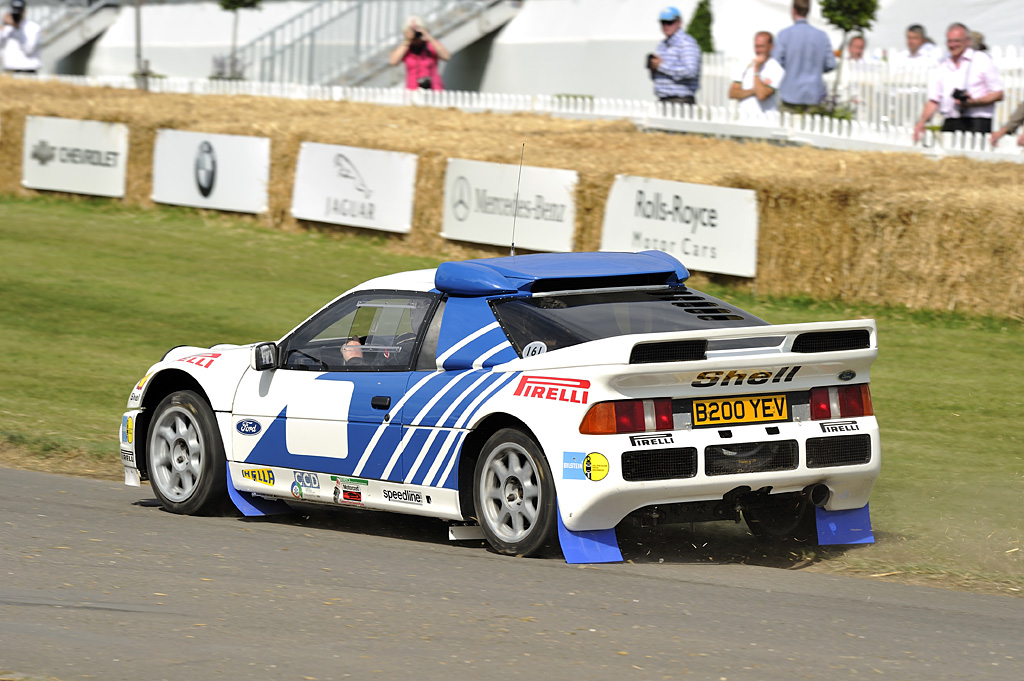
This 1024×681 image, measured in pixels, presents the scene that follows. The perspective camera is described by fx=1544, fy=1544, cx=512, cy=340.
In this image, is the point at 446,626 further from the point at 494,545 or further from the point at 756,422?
the point at 756,422

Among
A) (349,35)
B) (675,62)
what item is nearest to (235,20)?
(349,35)

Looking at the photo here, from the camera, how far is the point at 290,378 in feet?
26.7

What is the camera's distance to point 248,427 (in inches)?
325

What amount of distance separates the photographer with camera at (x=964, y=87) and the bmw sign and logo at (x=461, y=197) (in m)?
5.61

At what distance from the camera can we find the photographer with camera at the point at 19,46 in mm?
31250

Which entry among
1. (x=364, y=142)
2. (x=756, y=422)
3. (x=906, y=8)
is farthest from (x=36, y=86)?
(x=756, y=422)

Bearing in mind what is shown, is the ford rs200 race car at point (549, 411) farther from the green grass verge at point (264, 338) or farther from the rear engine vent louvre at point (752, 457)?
the green grass verge at point (264, 338)

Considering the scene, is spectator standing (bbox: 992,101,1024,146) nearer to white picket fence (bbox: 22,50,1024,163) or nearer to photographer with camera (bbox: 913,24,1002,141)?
white picket fence (bbox: 22,50,1024,163)

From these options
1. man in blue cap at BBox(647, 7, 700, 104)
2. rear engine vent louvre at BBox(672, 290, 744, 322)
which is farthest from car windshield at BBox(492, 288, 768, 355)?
man in blue cap at BBox(647, 7, 700, 104)

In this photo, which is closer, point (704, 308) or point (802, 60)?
point (704, 308)

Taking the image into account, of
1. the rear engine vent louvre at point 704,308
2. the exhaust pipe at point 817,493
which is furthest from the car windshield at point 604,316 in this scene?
the exhaust pipe at point 817,493

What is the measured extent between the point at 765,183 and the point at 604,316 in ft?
30.6

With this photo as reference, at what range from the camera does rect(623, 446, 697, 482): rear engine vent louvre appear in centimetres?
670

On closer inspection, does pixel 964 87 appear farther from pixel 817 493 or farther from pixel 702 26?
pixel 702 26
